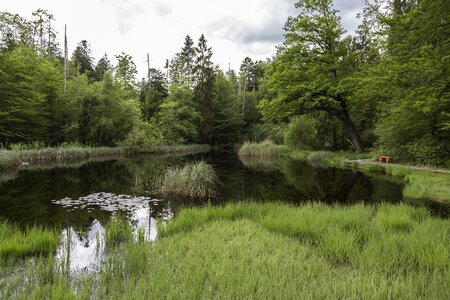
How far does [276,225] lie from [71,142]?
22921mm

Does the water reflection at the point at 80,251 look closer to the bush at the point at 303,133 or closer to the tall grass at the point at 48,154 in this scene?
the tall grass at the point at 48,154

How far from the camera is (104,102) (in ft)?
83.9

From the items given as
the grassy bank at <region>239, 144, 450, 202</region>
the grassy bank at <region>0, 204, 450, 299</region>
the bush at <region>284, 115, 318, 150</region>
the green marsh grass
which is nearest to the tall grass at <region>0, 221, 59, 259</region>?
the green marsh grass

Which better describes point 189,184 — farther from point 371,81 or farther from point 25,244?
point 371,81

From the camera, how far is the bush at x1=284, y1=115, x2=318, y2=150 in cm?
2617

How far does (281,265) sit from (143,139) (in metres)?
25.4

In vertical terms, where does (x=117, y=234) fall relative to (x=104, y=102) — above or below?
below

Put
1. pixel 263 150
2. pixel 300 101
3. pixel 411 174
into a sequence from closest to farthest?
pixel 411 174, pixel 300 101, pixel 263 150

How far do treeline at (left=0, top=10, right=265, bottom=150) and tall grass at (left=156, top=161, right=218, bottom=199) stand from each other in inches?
653

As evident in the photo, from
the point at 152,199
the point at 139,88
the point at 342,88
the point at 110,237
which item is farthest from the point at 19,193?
the point at 139,88

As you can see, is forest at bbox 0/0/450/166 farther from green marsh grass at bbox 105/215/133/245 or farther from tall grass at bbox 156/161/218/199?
green marsh grass at bbox 105/215/133/245

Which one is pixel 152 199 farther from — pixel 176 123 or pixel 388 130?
pixel 176 123

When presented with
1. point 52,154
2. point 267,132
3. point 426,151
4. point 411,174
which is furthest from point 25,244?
point 267,132

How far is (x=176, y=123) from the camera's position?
33.2 m
